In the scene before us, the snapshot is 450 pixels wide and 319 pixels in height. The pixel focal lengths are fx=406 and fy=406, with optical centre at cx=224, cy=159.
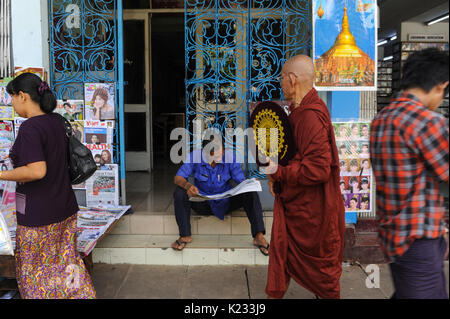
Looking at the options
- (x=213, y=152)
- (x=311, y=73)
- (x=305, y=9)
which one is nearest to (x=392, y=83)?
(x=305, y=9)

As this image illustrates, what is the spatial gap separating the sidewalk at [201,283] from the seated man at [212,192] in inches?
10.4

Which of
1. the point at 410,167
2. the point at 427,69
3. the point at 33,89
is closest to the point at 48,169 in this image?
the point at 33,89

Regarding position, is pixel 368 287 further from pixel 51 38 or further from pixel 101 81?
pixel 51 38

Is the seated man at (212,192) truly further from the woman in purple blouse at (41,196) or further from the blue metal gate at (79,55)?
the woman in purple blouse at (41,196)

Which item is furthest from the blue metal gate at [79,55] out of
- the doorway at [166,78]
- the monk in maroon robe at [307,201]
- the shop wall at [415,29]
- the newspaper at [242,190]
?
the shop wall at [415,29]

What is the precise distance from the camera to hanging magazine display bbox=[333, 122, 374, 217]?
11.8ft

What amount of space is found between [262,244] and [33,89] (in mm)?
2244

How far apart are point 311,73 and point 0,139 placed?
3104 mm

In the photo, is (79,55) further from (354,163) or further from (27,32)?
Answer: (354,163)

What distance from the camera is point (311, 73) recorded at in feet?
8.18

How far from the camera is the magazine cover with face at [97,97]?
401 cm

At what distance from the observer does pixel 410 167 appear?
165 cm

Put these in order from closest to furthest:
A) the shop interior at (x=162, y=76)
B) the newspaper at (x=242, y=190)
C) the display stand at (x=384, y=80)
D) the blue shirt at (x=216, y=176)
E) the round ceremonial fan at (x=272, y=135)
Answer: the round ceremonial fan at (x=272, y=135)
the newspaper at (x=242, y=190)
the blue shirt at (x=216, y=176)
the shop interior at (x=162, y=76)
the display stand at (x=384, y=80)

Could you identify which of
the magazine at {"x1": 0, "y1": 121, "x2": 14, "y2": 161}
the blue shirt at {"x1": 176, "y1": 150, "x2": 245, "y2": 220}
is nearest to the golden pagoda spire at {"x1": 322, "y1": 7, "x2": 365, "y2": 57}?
the blue shirt at {"x1": 176, "y1": 150, "x2": 245, "y2": 220}
